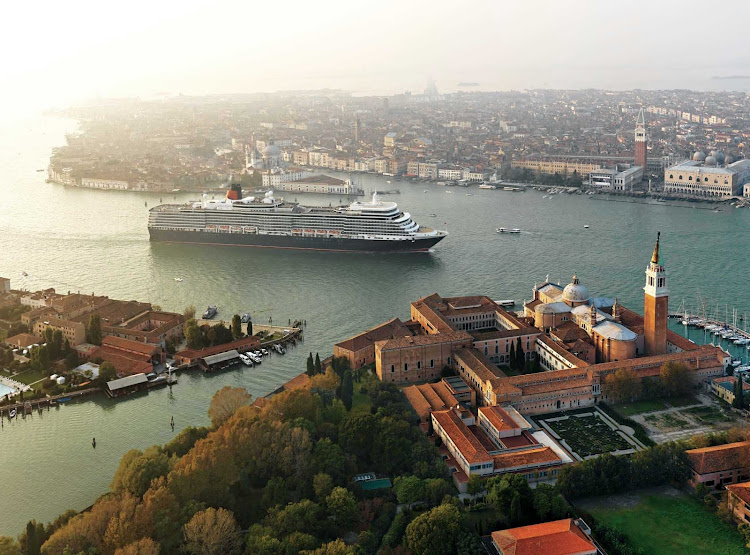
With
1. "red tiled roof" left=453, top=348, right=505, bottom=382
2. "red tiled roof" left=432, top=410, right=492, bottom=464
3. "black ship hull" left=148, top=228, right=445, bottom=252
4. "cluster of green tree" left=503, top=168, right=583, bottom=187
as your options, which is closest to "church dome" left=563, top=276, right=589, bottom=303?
"red tiled roof" left=453, top=348, right=505, bottom=382

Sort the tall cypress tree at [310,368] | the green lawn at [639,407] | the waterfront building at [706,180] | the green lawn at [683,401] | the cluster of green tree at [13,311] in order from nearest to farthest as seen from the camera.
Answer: the green lawn at [639,407] < the green lawn at [683,401] < the tall cypress tree at [310,368] < the cluster of green tree at [13,311] < the waterfront building at [706,180]

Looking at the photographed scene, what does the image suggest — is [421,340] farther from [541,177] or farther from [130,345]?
[541,177]

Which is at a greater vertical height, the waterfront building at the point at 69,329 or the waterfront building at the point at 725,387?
the waterfront building at the point at 69,329

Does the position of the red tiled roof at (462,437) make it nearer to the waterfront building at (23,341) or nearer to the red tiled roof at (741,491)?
the red tiled roof at (741,491)

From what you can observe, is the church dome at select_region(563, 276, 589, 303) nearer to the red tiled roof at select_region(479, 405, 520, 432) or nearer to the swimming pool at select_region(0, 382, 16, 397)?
the red tiled roof at select_region(479, 405, 520, 432)

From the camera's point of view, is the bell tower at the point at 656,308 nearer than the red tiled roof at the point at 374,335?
Yes

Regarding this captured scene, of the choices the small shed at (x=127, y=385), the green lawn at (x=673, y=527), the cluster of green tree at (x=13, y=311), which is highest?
the cluster of green tree at (x=13, y=311)

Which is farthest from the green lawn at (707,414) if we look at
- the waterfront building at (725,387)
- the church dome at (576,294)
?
the church dome at (576,294)

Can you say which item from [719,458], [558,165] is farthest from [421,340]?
[558,165]
